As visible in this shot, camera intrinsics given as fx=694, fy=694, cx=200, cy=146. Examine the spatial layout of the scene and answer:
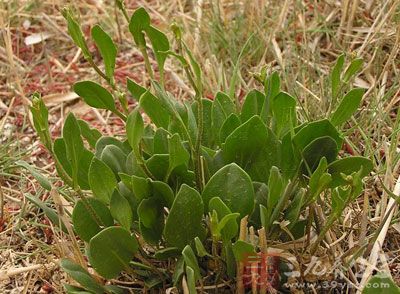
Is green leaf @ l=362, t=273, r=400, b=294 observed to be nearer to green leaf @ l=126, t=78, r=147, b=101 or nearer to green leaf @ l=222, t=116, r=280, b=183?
green leaf @ l=222, t=116, r=280, b=183

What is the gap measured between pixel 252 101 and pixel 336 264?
39cm

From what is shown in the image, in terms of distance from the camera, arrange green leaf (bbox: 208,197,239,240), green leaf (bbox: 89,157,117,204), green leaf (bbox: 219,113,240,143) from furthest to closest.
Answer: green leaf (bbox: 219,113,240,143) < green leaf (bbox: 89,157,117,204) < green leaf (bbox: 208,197,239,240)

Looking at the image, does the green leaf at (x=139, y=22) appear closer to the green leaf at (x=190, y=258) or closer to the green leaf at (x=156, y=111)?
the green leaf at (x=156, y=111)

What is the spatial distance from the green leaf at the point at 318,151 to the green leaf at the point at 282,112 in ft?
0.30

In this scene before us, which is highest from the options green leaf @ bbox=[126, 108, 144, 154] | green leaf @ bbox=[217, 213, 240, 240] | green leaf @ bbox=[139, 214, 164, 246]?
green leaf @ bbox=[126, 108, 144, 154]

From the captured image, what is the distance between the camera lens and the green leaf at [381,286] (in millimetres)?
1114

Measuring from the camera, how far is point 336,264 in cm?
135

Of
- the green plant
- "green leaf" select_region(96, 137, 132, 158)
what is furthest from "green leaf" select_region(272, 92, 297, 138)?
"green leaf" select_region(96, 137, 132, 158)

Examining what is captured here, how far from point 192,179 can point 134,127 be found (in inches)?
8.9

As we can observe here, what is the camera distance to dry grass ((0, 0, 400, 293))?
1.66 m

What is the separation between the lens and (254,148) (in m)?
1.38

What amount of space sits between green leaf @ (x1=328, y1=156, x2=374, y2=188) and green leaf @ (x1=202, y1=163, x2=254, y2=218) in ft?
0.56

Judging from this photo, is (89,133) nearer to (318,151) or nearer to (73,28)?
(73,28)

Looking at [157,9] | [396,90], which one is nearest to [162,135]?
[396,90]
